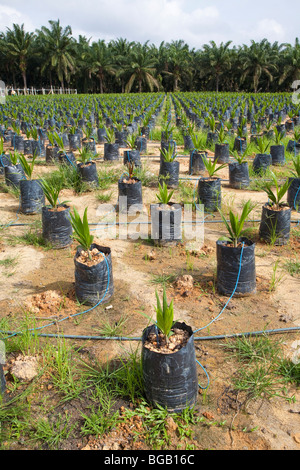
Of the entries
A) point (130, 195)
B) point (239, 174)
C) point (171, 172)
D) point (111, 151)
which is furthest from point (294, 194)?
point (111, 151)

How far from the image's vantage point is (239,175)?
5.88 metres

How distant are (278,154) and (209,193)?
3.01 m

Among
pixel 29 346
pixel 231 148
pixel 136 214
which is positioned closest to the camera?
pixel 29 346

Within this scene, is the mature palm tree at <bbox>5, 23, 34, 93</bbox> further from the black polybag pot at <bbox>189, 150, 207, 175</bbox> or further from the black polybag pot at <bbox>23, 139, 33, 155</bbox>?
the black polybag pot at <bbox>189, 150, 207, 175</bbox>

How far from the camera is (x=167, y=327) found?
201cm

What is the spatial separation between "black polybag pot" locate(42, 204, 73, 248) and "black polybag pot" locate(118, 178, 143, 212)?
1123 millimetres

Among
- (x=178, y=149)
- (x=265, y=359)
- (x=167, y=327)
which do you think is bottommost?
(x=265, y=359)

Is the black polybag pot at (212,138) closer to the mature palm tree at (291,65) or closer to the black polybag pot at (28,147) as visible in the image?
the black polybag pot at (28,147)

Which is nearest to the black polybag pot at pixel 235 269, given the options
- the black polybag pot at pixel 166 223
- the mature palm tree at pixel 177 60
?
the black polybag pot at pixel 166 223

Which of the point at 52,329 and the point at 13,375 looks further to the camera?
the point at 52,329

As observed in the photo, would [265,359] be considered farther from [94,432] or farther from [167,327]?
[94,432]

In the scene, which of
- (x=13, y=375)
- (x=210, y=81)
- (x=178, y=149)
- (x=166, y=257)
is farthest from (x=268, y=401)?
(x=210, y=81)

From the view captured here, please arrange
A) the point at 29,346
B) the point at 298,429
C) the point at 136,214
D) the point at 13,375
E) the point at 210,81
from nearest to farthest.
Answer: the point at 298,429 < the point at 13,375 < the point at 29,346 < the point at 136,214 < the point at 210,81
